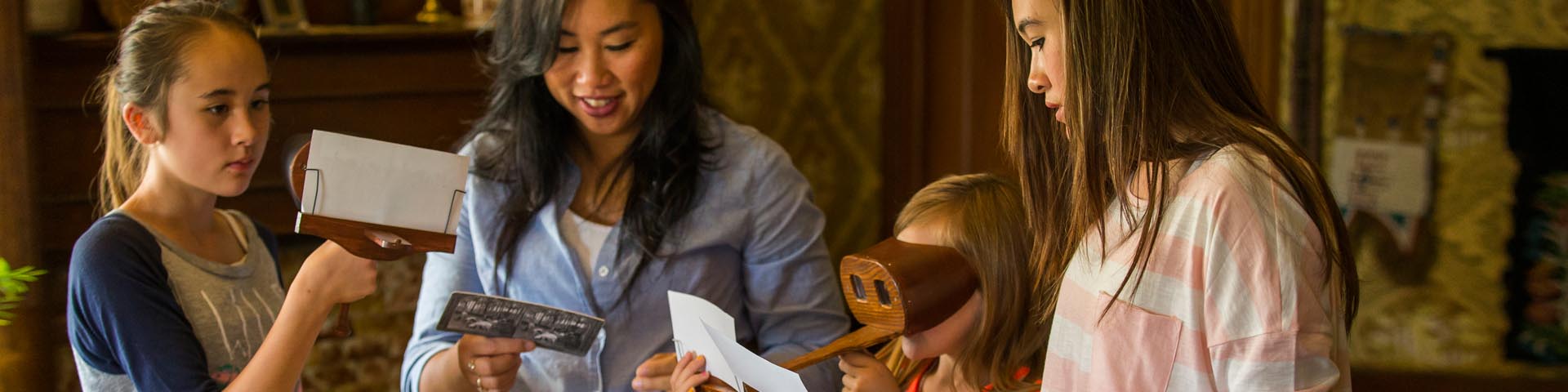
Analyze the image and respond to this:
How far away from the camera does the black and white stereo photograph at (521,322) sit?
1.39 metres

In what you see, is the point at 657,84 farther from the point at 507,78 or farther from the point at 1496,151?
the point at 1496,151

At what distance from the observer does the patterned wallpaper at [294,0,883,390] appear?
3.57 m

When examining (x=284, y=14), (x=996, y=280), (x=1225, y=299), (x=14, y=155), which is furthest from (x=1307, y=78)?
(x=14, y=155)

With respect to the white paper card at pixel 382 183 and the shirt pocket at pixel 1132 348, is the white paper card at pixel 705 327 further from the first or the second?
the shirt pocket at pixel 1132 348

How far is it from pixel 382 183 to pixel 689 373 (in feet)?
1.34

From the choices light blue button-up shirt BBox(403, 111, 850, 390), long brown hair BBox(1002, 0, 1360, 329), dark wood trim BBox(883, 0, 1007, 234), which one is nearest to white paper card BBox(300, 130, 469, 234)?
light blue button-up shirt BBox(403, 111, 850, 390)

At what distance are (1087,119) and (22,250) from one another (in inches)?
69.2

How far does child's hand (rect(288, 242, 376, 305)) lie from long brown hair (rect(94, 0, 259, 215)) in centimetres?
24

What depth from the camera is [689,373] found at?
1421mm

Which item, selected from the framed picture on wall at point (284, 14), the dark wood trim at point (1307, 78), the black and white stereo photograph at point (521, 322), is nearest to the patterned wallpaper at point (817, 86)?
the framed picture on wall at point (284, 14)

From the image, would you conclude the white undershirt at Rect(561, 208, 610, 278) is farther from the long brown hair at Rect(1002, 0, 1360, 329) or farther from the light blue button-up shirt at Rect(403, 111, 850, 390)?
the long brown hair at Rect(1002, 0, 1360, 329)

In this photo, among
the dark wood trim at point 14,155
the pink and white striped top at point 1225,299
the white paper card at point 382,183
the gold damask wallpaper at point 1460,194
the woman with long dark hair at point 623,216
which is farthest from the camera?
the gold damask wallpaper at point 1460,194

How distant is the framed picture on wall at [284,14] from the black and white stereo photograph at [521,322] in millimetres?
1701

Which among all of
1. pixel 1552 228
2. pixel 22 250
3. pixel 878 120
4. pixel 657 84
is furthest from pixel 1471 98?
pixel 22 250
